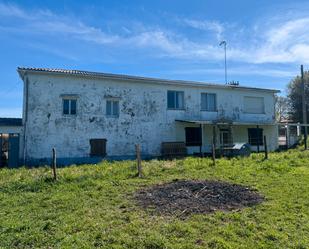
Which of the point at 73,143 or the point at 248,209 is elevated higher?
the point at 73,143

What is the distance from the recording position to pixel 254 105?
31062 millimetres

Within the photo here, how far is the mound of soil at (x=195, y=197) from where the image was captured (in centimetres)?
866

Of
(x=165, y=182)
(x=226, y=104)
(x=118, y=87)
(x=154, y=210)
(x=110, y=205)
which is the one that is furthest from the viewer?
(x=226, y=104)

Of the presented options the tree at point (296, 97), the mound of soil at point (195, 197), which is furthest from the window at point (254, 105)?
the mound of soil at point (195, 197)

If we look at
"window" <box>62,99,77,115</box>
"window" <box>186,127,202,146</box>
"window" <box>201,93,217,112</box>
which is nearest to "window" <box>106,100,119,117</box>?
"window" <box>62,99,77,115</box>

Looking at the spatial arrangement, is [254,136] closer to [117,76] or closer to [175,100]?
[175,100]

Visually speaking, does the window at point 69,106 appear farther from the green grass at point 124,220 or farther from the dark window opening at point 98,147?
the green grass at point 124,220

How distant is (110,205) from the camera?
29.8ft

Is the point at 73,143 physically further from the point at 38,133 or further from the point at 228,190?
the point at 228,190

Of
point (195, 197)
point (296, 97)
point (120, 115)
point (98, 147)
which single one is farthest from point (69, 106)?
point (296, 97)

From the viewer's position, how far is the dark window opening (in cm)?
2293

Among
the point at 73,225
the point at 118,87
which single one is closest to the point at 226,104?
the point at 118,87

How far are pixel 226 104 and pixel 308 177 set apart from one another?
16.9 m

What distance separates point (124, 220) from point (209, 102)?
859 inches
